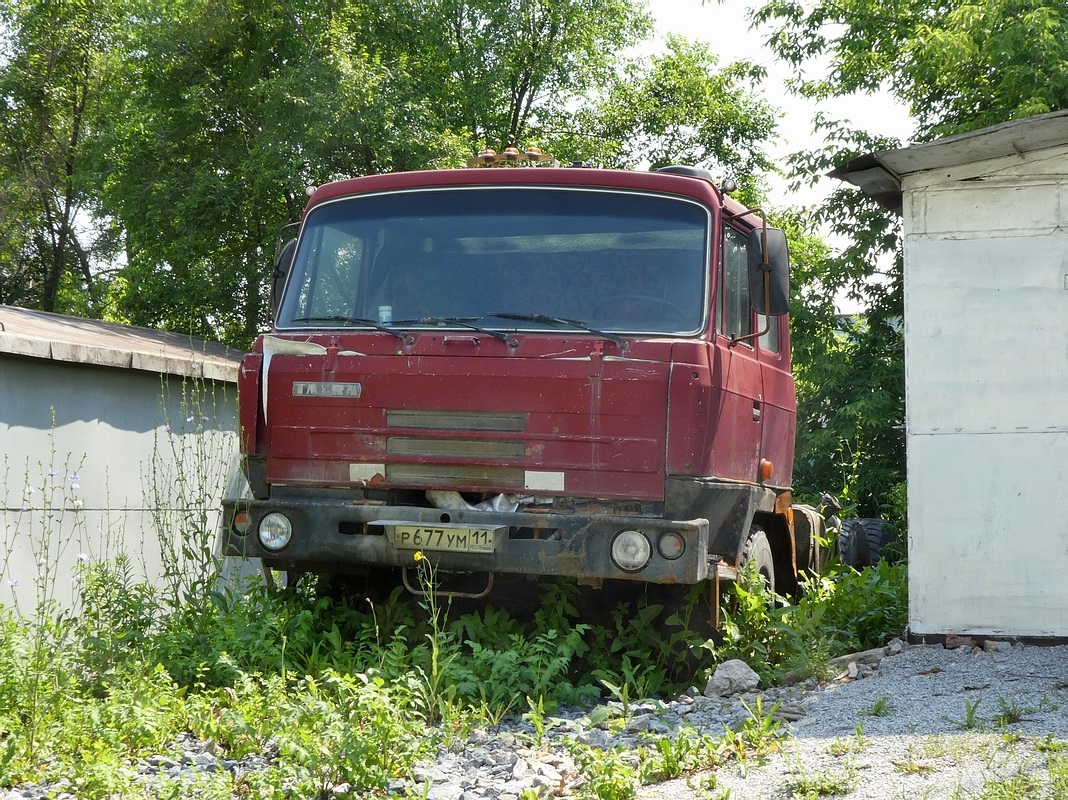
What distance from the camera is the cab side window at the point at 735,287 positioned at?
640 centimetres

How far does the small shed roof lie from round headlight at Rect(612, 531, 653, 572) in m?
2.88

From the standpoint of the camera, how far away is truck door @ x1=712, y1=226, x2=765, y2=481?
6188 mm

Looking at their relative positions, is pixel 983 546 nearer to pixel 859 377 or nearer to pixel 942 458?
pixel 942 458

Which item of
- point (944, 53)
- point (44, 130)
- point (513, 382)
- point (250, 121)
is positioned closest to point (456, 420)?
point (513, 382)

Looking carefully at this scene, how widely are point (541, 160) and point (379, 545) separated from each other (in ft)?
8.34

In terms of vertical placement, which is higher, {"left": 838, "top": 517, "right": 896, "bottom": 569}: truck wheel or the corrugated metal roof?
the corrugated metal roof

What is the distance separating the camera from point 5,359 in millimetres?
7957

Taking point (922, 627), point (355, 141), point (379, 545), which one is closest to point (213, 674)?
point (379, 545)

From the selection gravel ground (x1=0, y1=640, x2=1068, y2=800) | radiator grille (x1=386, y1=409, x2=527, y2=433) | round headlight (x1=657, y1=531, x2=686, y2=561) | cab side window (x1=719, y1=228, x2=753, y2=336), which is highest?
cab side window (x1=719, y1=228, x2=753, y2=336)

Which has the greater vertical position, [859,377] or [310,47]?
[310,47]

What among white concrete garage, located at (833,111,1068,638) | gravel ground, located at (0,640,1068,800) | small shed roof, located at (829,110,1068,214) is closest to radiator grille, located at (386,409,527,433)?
gravel ground, located at (0,640,1068,800)

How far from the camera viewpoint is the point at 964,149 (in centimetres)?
698

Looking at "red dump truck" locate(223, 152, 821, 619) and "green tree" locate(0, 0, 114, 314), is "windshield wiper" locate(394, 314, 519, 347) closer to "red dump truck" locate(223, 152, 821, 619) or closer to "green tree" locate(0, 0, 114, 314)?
"red dump truck" locate(223, 152, 821, 619)

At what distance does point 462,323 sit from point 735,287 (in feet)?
5.04
